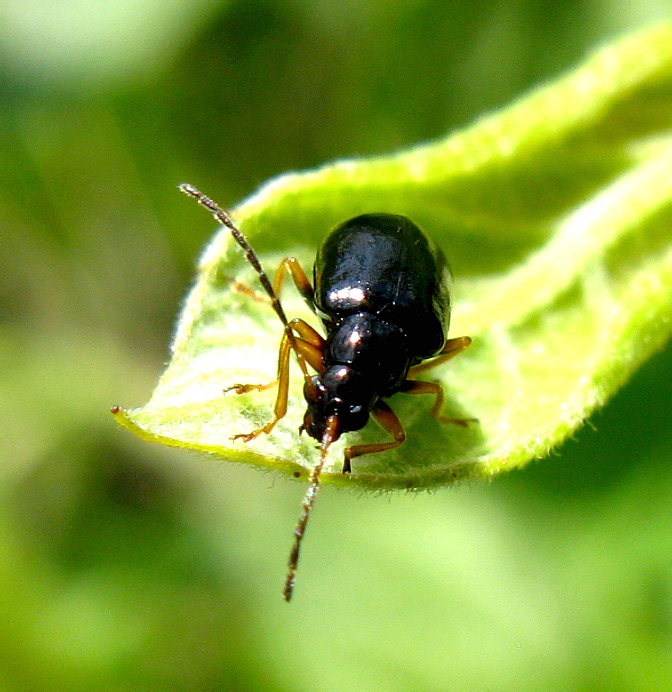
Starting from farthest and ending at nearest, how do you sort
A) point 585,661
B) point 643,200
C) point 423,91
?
point 423,91
point 585,661
point 643,200

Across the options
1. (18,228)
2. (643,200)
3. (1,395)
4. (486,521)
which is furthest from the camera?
(18,228)

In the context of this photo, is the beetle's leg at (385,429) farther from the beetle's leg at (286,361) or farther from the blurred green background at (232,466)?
the blurred green background at (232,466)

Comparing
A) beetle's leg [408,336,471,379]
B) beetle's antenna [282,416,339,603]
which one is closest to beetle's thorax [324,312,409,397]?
beetle's leg [408,336,471,379]

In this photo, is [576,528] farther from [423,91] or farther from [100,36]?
[100,36]

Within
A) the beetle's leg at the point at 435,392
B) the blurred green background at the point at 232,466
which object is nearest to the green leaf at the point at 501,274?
the beetle's leg at the point at 435,392

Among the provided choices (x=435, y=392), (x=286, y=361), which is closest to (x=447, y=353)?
(x=435, y=392)

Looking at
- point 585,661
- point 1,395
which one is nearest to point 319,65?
point 1,395

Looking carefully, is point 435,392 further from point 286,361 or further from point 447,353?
point 286,361
